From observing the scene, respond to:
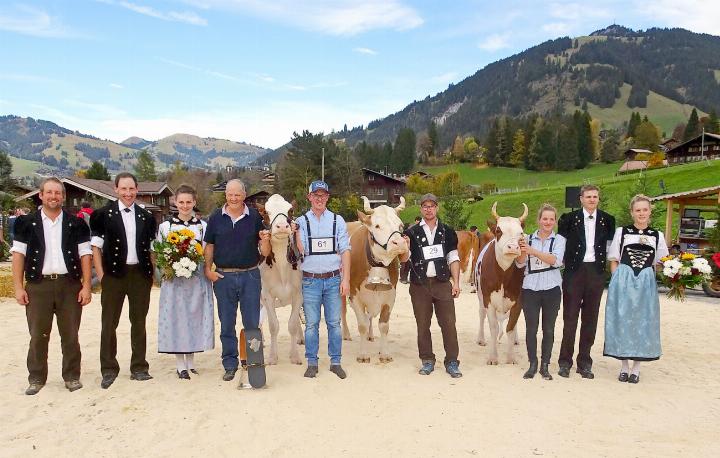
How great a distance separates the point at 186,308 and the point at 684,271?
6015 mm

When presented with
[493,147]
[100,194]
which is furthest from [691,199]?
[493,147]

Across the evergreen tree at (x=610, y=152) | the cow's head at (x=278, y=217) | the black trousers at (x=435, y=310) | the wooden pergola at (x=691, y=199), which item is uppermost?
the evergreen tree at (x=610, y=152)

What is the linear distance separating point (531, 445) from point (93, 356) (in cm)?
604

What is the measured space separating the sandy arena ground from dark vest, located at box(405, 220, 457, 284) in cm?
129

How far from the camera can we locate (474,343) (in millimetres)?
8453

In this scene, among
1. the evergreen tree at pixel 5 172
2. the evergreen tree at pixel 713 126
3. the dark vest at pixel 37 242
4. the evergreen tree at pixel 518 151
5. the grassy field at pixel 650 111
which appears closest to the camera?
the dark vest at pixel 37 242

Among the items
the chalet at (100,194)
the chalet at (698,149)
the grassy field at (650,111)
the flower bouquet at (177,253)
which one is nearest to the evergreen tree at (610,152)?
the chalet at (698,149)

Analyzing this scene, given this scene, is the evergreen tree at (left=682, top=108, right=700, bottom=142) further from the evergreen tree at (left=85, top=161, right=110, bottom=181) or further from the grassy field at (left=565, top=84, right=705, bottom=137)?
the evergreen tree at (left=85, top=161, right=110, bottom=181)

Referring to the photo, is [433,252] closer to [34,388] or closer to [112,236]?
[112,236]

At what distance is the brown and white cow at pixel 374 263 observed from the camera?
6176 millimetres

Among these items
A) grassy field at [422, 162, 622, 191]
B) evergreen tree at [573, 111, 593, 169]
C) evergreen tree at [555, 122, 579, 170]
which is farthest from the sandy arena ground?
evergreen tree at [573, 111, 593, 169]

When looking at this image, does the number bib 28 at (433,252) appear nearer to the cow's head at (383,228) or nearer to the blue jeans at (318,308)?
the cow's head at (383,228)

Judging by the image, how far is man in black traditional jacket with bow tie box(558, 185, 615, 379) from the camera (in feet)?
20.1

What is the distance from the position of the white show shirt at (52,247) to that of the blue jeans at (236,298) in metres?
1.61
